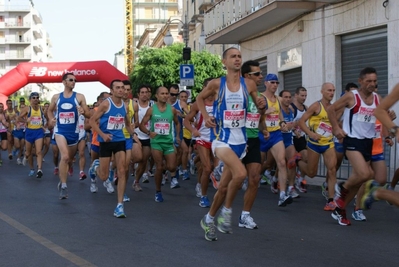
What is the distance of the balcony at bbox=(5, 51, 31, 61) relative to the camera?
12600cm

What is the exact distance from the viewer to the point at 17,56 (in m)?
127

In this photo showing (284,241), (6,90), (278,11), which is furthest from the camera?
(6,90)

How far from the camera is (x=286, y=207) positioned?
1131cm

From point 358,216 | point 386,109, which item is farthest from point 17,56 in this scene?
point 386,109

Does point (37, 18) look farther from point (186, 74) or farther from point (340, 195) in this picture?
point (340, 195)

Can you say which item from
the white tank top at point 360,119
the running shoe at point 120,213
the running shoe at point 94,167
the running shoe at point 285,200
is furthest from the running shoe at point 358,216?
the running shoe at point 94,167

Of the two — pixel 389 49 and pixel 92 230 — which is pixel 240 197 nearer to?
pixel 92 230

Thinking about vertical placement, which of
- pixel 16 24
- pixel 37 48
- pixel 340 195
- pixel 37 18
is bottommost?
pixel 340 195

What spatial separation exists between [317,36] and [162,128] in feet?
33.2

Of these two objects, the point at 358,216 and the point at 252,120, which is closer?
the point at 252,120

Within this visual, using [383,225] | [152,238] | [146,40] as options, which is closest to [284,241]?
[152,238]

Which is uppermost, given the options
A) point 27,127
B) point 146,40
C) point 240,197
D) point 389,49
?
point 146,40

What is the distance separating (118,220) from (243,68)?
7.97ft

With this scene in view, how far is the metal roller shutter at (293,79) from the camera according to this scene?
929 inches
